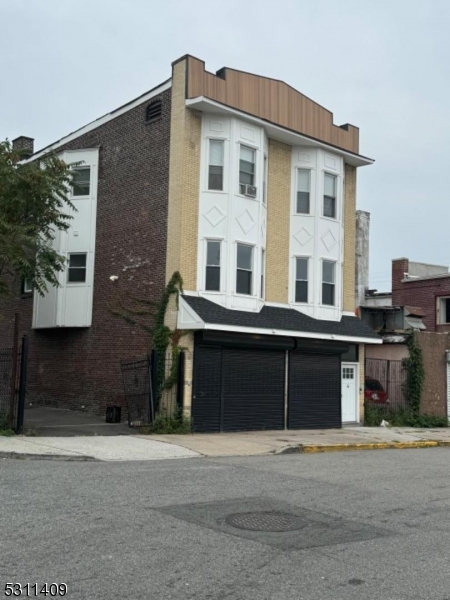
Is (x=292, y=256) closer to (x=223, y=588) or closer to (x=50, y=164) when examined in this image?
(x=50, y=164)

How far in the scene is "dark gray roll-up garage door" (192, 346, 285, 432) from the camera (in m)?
19.8

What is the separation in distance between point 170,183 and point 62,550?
15.7 m

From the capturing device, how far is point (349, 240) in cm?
2533

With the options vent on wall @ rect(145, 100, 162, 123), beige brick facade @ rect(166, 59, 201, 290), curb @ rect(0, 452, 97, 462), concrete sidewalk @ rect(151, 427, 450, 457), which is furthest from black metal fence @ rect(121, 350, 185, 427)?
vent on wall @ rect(145, 100, 162, 123)

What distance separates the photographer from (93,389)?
23.0 m

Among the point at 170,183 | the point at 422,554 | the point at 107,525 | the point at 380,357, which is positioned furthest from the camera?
the point at 380,357

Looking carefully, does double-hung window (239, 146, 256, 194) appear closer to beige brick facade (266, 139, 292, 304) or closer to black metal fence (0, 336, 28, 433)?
beige brick facade (266, 139, 292, 304)

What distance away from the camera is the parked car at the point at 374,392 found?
26.7 m

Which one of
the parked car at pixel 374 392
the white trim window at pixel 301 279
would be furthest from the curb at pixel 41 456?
the parked car at pixel 374 392

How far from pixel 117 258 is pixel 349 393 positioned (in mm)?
9538

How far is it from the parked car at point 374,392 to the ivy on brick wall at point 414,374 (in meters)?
0.97

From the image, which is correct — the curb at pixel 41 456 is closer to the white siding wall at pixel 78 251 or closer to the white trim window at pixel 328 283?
the white siding wall at pixel 78 251

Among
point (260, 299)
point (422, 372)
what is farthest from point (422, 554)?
point (422, 372)

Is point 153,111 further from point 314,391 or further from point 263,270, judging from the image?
point 314,391
